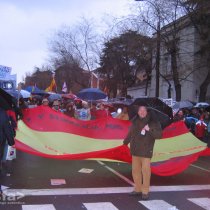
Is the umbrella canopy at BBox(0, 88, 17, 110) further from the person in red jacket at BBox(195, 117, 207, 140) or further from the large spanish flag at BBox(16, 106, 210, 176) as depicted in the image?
the person in red jacket at BBox(195, 117, 207, 140)

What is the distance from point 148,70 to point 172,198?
41.9m

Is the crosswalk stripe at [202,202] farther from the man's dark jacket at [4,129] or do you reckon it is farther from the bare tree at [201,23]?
the bare tree at [201,23]

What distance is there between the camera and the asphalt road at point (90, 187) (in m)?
7.69

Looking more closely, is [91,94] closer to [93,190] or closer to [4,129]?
[93,190]

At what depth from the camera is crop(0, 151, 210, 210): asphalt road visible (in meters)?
7.69

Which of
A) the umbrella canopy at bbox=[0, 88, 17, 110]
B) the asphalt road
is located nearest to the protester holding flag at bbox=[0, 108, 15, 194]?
the umbrella canopy at bbox=[0, 88, 17, 110]

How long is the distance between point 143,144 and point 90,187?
66.3 inches

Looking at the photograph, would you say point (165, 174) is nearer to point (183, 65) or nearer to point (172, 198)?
point (172, 198)

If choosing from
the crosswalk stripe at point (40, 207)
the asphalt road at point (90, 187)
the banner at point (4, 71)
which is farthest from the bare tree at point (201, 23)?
the crosswalk stripe at point (40, 207)

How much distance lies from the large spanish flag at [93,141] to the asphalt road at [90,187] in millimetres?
479

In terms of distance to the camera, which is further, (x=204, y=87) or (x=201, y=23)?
(x=204, y=87)

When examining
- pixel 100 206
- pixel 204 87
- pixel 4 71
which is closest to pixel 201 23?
pixel 204 87

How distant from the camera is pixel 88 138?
10.7 metres

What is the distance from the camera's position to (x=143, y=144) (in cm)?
812
